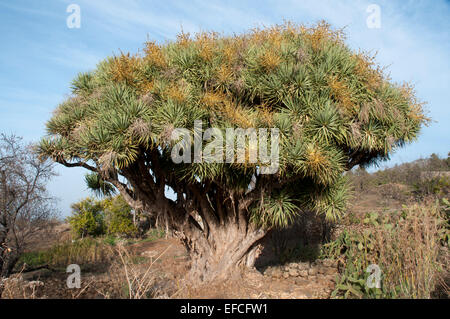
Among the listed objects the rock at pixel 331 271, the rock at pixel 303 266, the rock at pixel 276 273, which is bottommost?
the rock at pixel 276 273

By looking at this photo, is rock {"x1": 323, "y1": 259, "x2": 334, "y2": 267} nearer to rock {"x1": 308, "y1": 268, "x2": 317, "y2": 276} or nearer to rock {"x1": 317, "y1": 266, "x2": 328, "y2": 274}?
rock {"x1": 317, "y1": 266, "x2": 328, "y2": 274}

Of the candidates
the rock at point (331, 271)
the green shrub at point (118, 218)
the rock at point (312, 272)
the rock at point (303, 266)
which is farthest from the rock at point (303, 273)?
the green shrub at point (118, 218)

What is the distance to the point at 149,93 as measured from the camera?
6074 millimetres

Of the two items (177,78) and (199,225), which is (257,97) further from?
(199,225)

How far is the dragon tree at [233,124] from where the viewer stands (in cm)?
554

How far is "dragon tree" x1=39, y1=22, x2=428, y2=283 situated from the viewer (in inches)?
218

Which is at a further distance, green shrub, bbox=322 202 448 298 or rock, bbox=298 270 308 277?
rock, bbox=298 270 308 277

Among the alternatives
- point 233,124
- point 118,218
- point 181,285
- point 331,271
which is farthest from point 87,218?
point 233,124

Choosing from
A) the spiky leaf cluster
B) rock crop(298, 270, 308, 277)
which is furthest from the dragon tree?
rock crop(298, 270, 308, 277)

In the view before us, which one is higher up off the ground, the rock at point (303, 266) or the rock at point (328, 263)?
the rock at point (328, 263)

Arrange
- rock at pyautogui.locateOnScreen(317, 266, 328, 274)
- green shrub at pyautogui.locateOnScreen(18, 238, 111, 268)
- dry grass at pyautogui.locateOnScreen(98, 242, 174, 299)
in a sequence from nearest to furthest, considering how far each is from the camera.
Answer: dry grass at pyautogui.locateOnScreen(98, 242, 174, 299) < rock at pyautogui.locateOnScreen(317, 266, 328, 274) < green shrub at pyautogui.locateOnScreen(18, 238, 111, 268)

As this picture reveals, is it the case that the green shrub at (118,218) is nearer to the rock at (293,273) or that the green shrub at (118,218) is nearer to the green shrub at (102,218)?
the green shrub at (102,218)

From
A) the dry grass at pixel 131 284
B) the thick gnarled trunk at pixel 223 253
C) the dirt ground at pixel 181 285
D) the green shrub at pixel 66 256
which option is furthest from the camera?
the green shrub at pixel 66 256
